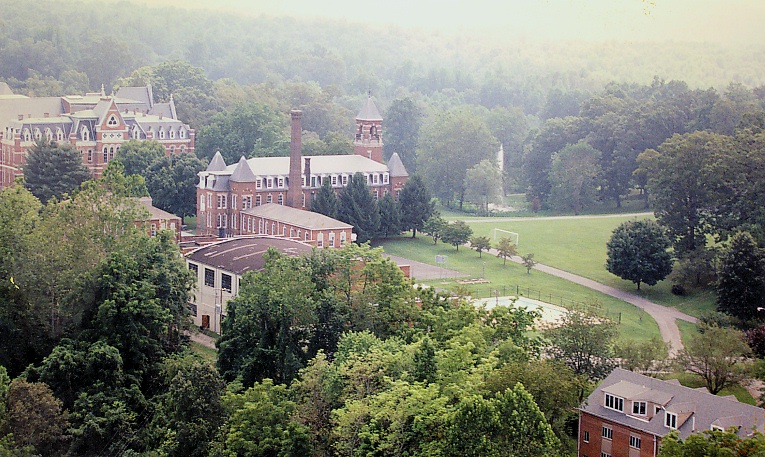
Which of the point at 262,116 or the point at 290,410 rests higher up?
the point at 262,116

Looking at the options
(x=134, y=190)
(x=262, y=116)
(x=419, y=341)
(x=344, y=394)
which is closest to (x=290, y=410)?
(x=344, y=394)

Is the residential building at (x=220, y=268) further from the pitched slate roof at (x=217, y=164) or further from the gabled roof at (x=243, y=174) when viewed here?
the pitched slate roof at (x=217, y=164)

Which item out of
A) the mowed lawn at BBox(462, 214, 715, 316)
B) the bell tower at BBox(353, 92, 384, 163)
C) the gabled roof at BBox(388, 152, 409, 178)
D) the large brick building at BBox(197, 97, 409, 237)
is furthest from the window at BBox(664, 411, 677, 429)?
the bell tower at BBox(353, 92, 384, 163)

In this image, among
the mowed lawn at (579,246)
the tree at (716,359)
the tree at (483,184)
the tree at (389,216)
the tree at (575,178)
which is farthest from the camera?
the tree at (483,184)

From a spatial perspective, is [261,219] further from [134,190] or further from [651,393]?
[651,393]

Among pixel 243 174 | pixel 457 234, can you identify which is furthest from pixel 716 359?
pixel 243 174

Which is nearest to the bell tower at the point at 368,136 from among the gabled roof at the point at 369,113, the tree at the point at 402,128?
the gabled roof at the point at 369,113
